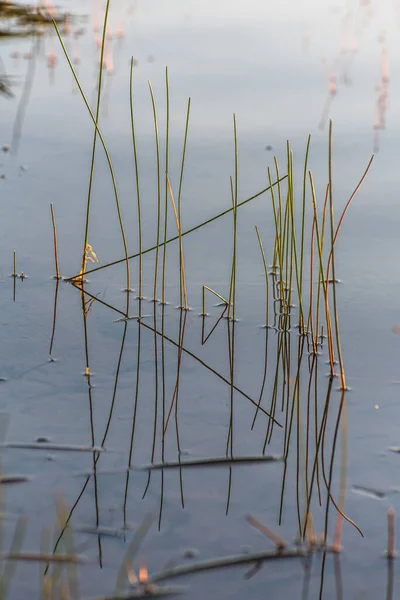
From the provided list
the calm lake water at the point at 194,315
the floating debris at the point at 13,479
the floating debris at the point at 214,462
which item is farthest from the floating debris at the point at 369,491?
the floating debris at the point at 13,479

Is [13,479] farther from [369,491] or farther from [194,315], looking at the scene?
[194,315]

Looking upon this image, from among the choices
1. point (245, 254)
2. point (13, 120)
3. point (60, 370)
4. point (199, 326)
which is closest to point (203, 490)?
point (60, 370)

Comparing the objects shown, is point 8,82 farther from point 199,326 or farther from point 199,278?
point 199,326

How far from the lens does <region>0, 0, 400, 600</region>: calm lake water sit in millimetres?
1629

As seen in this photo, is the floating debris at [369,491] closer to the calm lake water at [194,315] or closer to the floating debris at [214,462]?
the calm lake water at [194,315]

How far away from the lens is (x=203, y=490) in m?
1.75

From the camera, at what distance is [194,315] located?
259cm

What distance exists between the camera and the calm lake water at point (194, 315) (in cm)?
163

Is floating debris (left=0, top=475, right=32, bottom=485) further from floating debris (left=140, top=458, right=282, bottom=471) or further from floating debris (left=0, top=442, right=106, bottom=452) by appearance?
floating debris (left=140, top=458, right=282, bottom=471)

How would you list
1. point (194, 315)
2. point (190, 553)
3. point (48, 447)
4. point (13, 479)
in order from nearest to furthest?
point (190, 553)
point (13, 479)
point (48, 447)
point (194, 315)

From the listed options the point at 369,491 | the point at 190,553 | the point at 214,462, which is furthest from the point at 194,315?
the point at 190,553

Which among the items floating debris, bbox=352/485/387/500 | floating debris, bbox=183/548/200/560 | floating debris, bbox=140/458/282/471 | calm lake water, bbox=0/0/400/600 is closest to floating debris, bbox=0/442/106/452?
calm lake water, bbox=0/0/400/600

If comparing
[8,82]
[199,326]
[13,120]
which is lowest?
[199,326]

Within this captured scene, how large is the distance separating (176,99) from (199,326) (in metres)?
2.46
